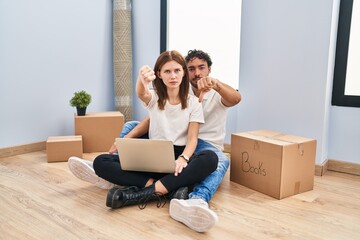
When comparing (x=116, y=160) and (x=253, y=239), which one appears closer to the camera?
(x=253, y=239)

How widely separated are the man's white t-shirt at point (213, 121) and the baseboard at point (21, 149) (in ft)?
4.63

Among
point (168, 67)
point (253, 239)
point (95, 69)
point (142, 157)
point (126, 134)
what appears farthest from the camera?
point (95, 69)

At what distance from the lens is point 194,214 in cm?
121

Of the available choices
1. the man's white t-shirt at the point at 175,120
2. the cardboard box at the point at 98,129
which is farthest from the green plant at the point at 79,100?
the man's white t-shirt at the point at 175,120

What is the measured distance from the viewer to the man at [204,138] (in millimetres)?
1221

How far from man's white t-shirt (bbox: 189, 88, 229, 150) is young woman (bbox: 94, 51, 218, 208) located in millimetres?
174

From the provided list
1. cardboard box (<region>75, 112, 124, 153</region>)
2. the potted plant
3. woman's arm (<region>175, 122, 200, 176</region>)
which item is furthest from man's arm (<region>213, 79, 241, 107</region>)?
the potted plant

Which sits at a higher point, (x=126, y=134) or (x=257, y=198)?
(x=126, y=134)

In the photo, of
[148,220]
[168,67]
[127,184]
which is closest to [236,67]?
[168,67]

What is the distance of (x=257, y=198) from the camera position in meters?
1.58

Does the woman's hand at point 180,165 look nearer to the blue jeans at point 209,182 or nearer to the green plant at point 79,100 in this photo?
the blue jeans at point 209,182

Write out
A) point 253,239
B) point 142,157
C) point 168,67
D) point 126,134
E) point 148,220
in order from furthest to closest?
point 126,134 < point 168,67 < point 142,157 < point 148,220 < point 253,239

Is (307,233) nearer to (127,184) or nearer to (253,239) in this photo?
(253,239)

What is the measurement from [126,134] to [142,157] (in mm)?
460
